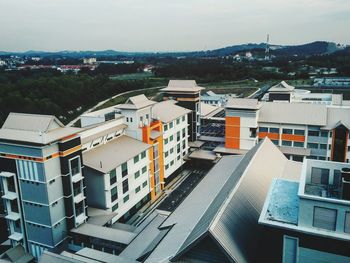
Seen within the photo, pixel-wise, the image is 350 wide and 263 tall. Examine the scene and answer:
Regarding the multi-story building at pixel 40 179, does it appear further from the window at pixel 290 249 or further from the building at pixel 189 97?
the building at pixel 189 97

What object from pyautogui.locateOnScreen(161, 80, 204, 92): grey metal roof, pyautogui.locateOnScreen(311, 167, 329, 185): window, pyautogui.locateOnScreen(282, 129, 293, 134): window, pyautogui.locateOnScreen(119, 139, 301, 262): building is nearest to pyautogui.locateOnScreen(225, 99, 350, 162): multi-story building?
pyautogui.locateOnScreen(282, 129, 293, 134): window

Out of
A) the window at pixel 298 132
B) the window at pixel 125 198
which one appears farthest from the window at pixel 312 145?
the window at pixel 125 198

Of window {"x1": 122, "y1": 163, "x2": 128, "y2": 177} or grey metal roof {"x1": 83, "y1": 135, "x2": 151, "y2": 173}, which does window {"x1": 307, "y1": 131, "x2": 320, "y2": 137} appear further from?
window {"x1": 122, "y1": 163, "x2": 128, "y2": 177}

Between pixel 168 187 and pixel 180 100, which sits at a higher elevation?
pixel 180 100

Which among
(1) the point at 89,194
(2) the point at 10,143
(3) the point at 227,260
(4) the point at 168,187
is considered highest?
(2) the point at 10,143

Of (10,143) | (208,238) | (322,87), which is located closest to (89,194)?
(10,143)

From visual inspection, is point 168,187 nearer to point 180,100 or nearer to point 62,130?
Answer: point 180,100
